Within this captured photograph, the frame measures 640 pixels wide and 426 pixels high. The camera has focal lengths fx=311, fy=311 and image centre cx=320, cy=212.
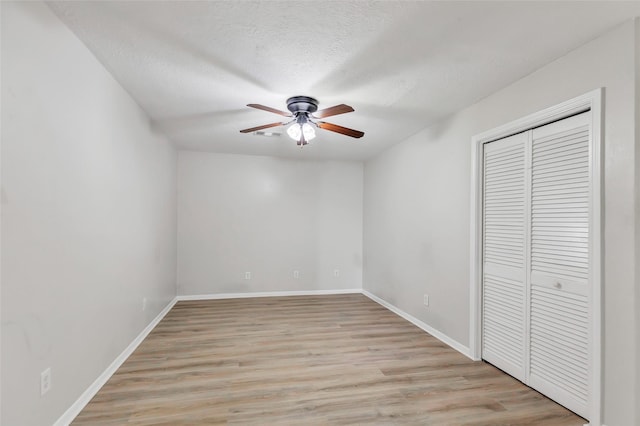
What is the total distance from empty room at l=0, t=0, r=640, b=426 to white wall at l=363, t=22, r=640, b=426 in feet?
0.06

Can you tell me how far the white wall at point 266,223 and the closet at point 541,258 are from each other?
3.11m

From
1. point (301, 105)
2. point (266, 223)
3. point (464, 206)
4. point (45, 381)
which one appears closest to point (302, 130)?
point (301, 105)

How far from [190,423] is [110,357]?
1.08 m

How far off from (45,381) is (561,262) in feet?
11.0

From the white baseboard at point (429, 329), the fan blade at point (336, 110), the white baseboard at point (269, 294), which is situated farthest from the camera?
the white baseboard at point (269, 294)

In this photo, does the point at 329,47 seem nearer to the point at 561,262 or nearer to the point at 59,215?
the point at 59,215

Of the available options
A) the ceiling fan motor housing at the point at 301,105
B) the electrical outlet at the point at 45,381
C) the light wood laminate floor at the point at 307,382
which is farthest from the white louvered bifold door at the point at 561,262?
the electrical outlet at the point at 45,381

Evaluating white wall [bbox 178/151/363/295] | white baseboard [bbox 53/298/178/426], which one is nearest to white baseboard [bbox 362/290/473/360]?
white wall [bbox 178/151/363/295]

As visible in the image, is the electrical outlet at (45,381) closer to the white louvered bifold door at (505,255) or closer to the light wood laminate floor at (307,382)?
the light wood laminate floor at (307,382)

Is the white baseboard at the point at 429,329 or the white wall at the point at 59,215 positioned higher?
the white wall at the point at 59,215

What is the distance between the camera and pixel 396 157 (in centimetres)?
462

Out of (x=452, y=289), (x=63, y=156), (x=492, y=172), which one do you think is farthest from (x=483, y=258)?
(x=63, y=156)

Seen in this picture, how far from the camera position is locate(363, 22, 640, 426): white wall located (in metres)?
1.79

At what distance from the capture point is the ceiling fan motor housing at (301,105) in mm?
2816
